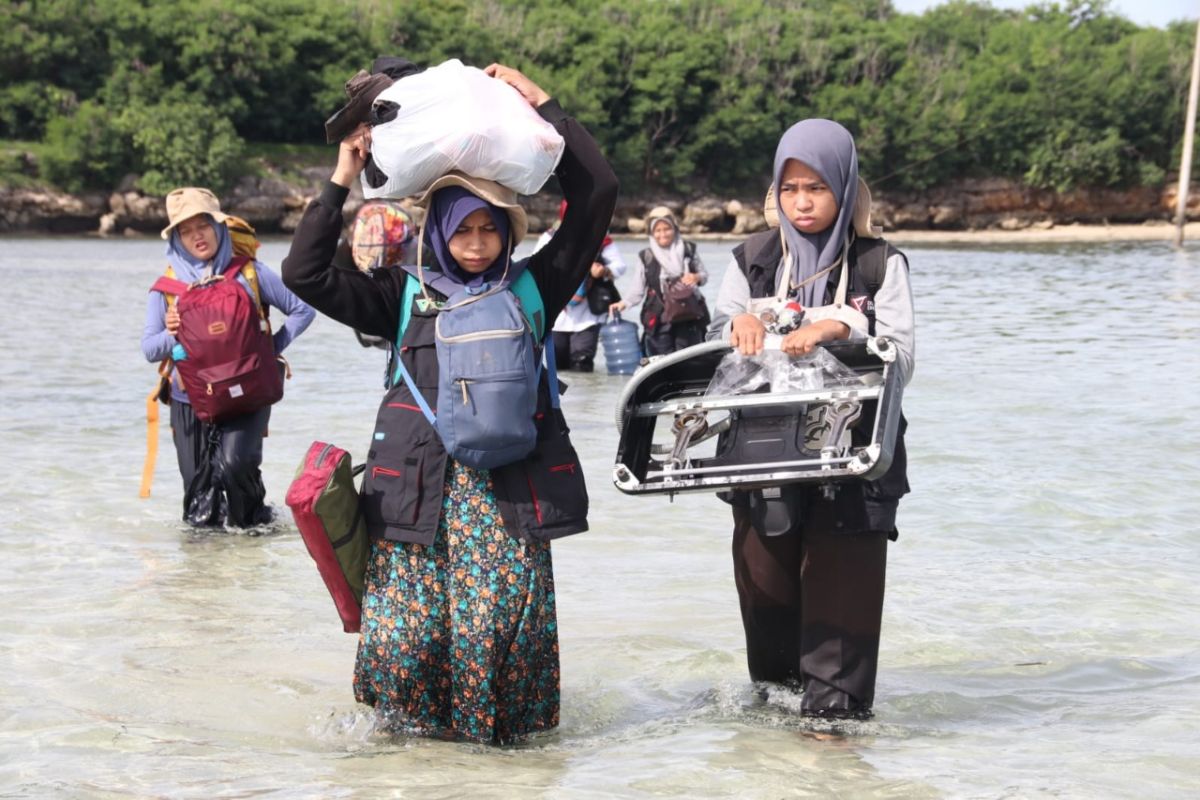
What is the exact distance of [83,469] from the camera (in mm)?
9609

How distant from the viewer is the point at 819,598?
13.5 ft

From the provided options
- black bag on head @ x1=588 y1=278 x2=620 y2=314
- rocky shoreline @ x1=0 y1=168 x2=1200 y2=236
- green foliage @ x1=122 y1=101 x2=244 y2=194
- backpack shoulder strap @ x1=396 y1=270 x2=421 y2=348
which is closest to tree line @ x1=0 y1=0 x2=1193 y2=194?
green foliage @ x1=122 y1=101 x2=244 y2=194

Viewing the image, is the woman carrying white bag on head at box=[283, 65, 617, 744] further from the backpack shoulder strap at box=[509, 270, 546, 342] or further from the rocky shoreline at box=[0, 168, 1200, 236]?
the rocky shoreline at box=[0, 168, 1200, 236]

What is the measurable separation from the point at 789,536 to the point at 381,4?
7997cm

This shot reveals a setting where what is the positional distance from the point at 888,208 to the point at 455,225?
3245 inches

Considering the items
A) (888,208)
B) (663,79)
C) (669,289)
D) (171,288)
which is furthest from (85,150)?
(171,288)

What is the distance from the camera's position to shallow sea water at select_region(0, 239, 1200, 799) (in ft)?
13.5

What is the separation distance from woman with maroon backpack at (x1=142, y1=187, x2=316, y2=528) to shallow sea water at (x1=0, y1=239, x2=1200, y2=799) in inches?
26.0

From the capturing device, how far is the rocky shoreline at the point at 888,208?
6525 centimetres

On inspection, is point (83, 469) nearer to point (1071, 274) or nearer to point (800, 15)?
point (1071, 274)

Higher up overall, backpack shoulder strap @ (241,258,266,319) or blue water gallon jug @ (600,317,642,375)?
backpack shoulder strap @ (241,258,266,319)

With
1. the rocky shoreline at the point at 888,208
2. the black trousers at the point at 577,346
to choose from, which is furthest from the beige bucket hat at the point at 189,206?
the rocky shoreline at the point at 888,208

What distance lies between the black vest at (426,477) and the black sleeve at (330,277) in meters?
0.11

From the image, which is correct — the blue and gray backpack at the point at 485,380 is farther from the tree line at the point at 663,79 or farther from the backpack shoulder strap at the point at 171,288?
the tree line at the point at 663,79
